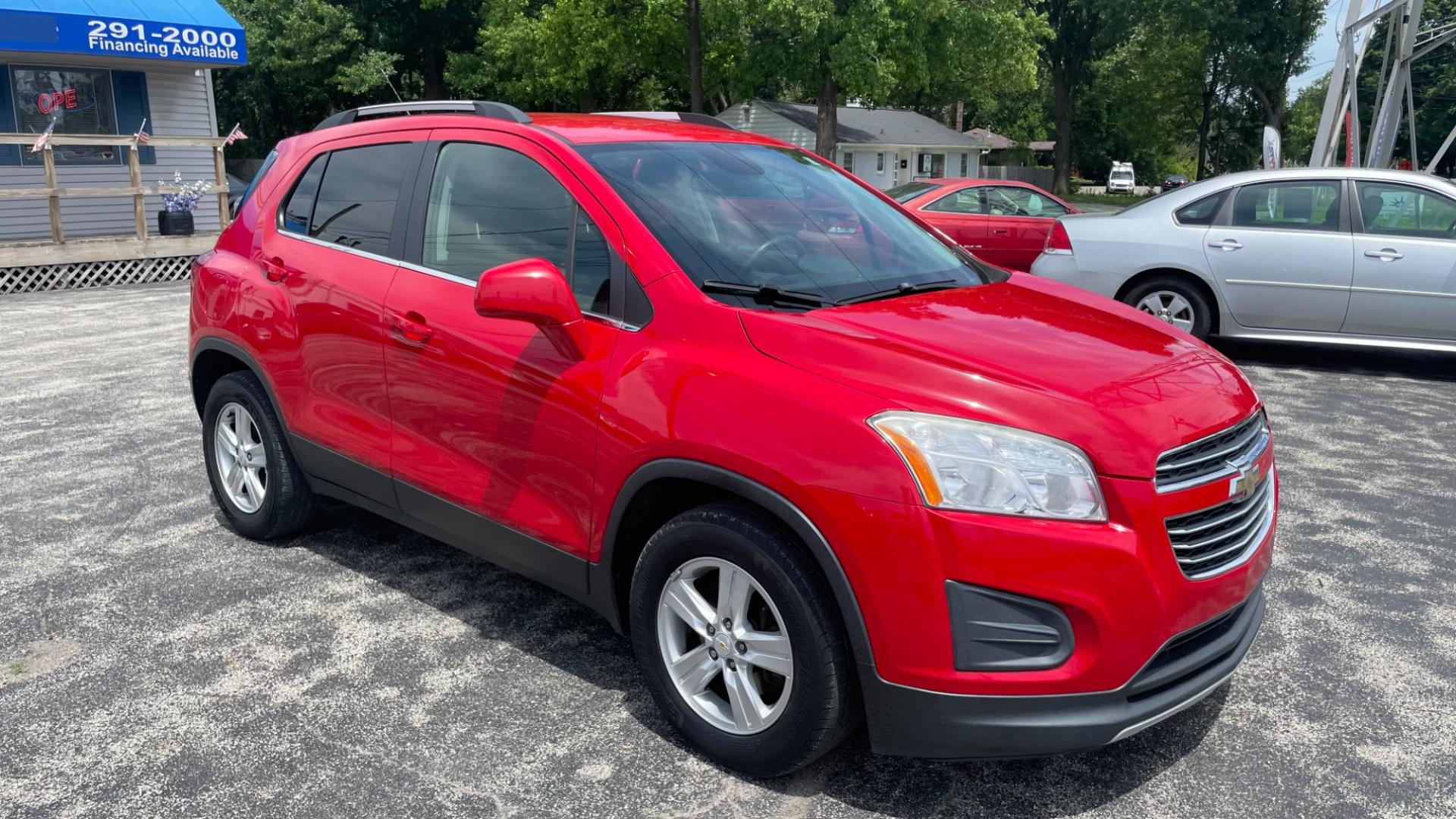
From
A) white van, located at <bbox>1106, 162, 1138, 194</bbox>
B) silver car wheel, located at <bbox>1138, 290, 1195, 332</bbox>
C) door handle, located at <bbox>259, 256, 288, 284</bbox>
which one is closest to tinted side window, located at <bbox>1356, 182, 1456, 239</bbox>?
silver car wheel, located at <bbox>1138, 290, 1195, 332</bbox>

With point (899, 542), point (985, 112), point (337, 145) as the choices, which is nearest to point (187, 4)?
point (337, 145)

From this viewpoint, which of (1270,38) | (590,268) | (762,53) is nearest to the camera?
(590,268)

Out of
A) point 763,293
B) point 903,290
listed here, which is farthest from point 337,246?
point 903,290

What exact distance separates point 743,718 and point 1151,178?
8429 centimetres

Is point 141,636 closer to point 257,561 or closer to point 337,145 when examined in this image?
point 257,561

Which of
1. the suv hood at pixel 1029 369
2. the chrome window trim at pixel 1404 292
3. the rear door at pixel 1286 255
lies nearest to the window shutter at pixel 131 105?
the rear door at pixel 1286 255

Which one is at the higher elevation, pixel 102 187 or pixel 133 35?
Answer: pixel 133 35

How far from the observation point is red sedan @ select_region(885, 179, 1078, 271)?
13.9 metres

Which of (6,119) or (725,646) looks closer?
(725,646)

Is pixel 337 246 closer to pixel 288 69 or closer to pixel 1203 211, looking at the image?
pixel 1203 211

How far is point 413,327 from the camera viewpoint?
3.75 metres

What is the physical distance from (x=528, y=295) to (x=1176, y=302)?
694 cm

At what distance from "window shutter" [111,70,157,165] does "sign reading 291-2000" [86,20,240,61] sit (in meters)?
1.39

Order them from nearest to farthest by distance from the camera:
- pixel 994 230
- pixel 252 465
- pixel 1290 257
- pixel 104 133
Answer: pixel 252 465 → pixel 1290 257 → pixel 994 230 → pixel 104 133
